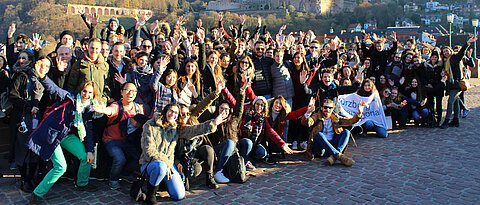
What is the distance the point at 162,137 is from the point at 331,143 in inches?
122

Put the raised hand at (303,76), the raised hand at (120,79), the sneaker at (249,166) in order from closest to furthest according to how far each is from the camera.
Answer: the raised hand at (120,79)
the sneaker at (249,166)
the raised hand at (303,76)

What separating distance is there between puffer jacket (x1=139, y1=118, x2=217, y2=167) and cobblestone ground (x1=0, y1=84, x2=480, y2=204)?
0.56 m

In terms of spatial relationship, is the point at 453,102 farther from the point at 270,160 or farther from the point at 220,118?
the point at 220,118

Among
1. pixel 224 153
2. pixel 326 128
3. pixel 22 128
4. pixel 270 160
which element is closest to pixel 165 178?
pixel 224 153

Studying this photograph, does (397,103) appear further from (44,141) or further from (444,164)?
(44,141)

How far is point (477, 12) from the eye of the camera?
112062 mm

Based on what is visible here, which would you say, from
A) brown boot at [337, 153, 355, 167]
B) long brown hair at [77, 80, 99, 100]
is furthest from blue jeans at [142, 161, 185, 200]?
brown boot at [337, 153, 355, 167]

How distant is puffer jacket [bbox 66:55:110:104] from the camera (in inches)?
217

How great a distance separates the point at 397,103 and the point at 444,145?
71.2 inches

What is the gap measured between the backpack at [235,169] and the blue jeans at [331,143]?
60.6 inches

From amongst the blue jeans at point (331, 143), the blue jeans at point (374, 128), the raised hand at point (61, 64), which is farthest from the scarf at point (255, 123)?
the blue jeans at point (374, 128)

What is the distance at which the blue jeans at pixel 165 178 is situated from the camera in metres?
4.67

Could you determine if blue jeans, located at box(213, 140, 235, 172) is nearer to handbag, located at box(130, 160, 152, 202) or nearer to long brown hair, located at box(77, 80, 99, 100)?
handbag, located at box(130, 160, 152, 202)

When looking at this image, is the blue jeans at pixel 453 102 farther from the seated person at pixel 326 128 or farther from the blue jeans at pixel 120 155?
the blue jeans at pixel 120 155
